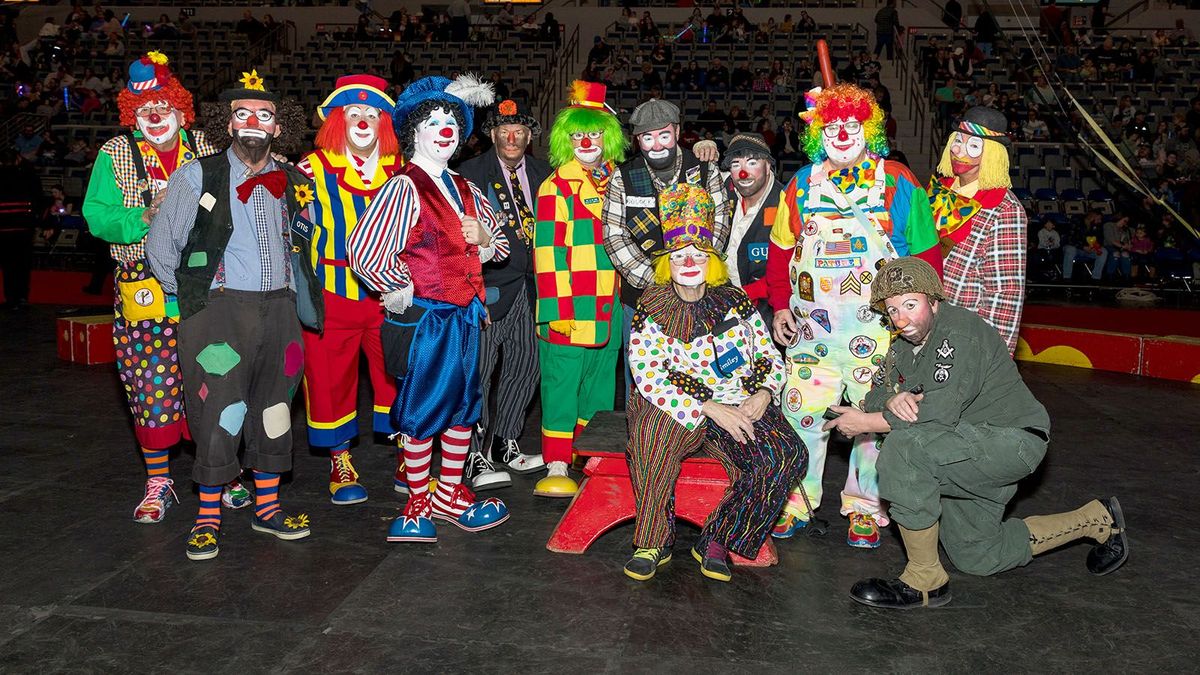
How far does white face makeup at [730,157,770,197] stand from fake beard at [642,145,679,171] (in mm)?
284

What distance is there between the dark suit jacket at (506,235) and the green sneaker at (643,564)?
1.69m

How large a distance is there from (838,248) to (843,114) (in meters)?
0.53

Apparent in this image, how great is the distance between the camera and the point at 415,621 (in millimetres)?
3814

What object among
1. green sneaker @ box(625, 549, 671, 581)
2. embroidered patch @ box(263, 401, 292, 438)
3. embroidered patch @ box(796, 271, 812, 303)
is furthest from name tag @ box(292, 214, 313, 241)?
embroidered patch @ box(796, 271, 812, 303)

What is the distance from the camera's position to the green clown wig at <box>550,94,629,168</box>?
5.16 metres

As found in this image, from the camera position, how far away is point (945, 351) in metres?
3.91

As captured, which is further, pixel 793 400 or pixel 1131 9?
pixel 1131 9

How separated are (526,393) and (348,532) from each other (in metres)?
1.31

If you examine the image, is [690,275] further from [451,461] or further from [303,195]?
[303,195]

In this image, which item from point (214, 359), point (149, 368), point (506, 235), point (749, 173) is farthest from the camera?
point (506, 235)

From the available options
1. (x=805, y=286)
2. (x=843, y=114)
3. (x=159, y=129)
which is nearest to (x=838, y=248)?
(x=805, y=286)

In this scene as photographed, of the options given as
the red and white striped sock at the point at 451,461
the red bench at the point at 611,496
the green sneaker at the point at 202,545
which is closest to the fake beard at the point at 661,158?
the red bench at the point at 611,496

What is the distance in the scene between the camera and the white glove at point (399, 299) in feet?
14.3

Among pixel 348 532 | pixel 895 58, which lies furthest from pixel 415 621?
pixel 895 58
